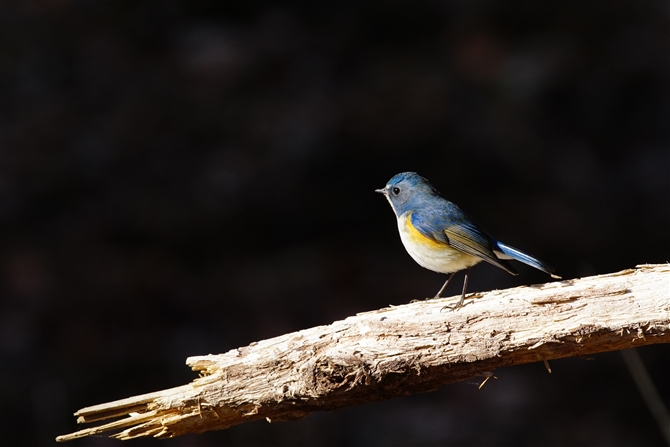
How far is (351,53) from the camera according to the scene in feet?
25.0

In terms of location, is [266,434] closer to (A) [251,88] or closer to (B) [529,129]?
(A) [251,88]

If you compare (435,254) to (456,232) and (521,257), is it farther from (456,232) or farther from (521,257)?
(521,257)

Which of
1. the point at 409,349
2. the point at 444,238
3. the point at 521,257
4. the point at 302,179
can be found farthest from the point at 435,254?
the point at 302,179

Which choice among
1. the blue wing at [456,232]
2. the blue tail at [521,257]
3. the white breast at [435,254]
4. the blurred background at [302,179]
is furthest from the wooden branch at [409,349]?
the blurred background at [302,179]

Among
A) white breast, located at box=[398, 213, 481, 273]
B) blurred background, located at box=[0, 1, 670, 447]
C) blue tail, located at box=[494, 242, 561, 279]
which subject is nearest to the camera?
blue tail, located at box=[494, 242, 561, 279]

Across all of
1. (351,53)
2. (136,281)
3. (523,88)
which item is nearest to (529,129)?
(523,88)

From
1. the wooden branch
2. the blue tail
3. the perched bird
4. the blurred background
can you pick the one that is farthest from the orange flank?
the blurred background

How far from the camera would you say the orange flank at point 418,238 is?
3667 mm

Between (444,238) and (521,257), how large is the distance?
38cm

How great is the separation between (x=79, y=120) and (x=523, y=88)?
13.8ft

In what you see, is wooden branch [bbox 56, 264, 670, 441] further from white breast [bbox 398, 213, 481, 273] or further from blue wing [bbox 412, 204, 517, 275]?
white breast [bbox 398, 213, 481, 273]

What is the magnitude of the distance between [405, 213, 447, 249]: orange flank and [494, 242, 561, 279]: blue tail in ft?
0.92

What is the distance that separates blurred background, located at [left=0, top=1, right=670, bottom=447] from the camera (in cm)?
581

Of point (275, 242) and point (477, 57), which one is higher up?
point (477, 57)
